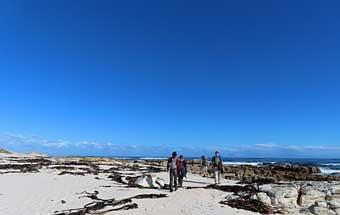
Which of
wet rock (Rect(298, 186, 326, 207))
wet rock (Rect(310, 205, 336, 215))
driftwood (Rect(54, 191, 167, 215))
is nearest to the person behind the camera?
driftwood (Rect(54, 191, 167, 215))

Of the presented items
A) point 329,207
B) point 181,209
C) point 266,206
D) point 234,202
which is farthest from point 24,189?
point 329,207

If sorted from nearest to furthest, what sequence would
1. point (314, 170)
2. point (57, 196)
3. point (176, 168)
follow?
1. point (57, 196)
2. point (176, 168)
3. point (314, 170)

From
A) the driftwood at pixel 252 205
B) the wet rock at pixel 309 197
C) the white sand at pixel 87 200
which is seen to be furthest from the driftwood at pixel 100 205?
the wet rock at pixel 309 197

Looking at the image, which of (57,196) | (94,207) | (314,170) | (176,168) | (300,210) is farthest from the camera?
(314,170)

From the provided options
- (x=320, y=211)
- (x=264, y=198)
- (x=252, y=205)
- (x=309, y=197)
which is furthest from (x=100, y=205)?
(x=309, y=197)

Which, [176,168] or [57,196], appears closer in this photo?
[57,196]

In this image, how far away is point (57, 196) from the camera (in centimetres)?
1301

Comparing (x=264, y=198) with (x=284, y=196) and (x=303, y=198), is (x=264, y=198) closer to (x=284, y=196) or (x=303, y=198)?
(x=284, y=196)

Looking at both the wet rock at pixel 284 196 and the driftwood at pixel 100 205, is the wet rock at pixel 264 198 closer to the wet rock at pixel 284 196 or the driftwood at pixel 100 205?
the wet rock at pixel 284 196

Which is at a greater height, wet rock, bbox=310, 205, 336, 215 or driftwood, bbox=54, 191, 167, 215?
driftwood, bbox=54, 191, 167, 215

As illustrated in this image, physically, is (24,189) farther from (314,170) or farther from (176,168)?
(314,170)

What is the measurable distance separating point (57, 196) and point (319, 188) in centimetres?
1174

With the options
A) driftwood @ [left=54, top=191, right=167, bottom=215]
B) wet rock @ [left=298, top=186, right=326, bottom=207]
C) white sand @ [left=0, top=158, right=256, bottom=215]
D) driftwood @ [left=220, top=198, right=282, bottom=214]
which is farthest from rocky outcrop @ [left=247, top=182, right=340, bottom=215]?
driftwood @ [left=54, top=191, right=167, bottom=215]

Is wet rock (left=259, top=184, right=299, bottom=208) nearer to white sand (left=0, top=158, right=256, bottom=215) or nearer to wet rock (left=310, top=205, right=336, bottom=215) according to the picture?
wet rock (left=310, top=205, right=336, bottom=215)
